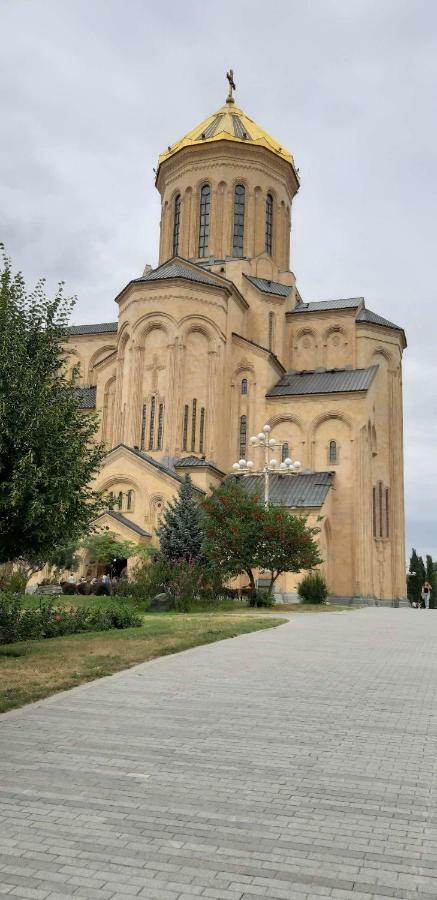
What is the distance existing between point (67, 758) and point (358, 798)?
2116 mm

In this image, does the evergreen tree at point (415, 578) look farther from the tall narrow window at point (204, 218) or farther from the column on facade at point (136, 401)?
the tall narrow window at point (204, 218)

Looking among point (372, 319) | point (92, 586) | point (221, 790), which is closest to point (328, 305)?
point (372, 319)

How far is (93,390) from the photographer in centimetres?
4528

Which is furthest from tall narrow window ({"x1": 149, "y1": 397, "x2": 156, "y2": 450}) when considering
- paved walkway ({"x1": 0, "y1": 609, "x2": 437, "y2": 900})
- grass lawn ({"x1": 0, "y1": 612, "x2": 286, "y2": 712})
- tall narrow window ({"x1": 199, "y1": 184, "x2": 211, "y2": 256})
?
paved walkway ({"x1": 0, "y1": 609, "x2": 437, "y2": 900})

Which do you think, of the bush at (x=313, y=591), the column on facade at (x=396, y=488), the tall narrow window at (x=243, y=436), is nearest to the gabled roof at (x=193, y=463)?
the tall narrow window at (x=243, y=436)

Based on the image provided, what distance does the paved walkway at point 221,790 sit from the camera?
3422 millimetres

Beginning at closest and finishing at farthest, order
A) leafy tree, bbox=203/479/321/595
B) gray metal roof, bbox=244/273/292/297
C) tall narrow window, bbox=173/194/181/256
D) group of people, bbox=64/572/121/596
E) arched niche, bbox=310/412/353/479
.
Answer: leafy tree, bbox=203/479/321/595 < group of people, bbox=64/572/121/596 < arched niche, bbox=310/412/353/479 < gray metal roof, bbox=244/273/292/297 < tall narrow window, bbox=173/194/181/256

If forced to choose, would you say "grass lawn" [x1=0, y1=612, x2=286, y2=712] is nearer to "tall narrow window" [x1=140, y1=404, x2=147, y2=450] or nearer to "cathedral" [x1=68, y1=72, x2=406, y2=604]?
"cathedral" [x1=68, y1=72, x2=406, y2=604]

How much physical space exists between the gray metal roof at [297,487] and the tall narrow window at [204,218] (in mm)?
15587

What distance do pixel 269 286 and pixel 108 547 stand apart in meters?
20.2

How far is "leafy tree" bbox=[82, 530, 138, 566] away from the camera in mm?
31250

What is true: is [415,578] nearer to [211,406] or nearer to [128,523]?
[211,406]

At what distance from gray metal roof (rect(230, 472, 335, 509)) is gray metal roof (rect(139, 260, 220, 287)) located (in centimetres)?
1086

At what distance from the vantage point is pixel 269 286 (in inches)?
1716
